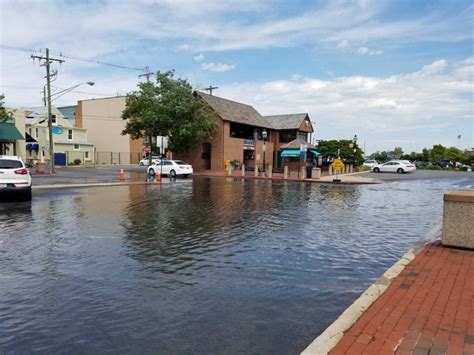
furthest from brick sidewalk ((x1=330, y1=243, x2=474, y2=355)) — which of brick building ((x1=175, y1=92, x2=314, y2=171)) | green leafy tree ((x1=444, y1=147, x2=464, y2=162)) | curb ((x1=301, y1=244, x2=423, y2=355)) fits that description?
green leafy tree ((x1=444, y1=147, x2=464, y2=162))

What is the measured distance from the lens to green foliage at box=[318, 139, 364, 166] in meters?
59.4

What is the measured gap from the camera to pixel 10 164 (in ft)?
49.4

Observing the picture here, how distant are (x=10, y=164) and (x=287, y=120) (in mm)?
49034

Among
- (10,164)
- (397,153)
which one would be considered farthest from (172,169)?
(397,153)

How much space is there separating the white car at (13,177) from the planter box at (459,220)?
14682mm

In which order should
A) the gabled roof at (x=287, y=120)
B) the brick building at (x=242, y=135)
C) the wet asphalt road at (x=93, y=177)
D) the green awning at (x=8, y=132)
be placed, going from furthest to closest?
1. the gabled roof at (x=287, y=120)
2. the brick building at (x=242, y=135)
3. the green awning at (x=8, y=132)
4. the wet asphalt road at (x=93, y=177)

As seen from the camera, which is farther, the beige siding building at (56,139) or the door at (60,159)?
the door at (60,159)

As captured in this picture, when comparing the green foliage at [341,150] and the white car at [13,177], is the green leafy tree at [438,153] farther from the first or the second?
the white car at [13,177]

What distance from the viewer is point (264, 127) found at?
55.8m

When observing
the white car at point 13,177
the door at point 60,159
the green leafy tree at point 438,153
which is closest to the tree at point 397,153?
the green leafy tree at point 438,153

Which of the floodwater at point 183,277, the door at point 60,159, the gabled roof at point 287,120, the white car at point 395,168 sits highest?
the gabled roof at point 287,120

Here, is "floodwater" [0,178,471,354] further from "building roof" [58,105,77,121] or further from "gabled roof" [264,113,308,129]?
"building roof" [58,105,77,121]

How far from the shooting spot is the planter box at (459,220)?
7582mm

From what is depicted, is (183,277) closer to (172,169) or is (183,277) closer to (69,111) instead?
(172,169)
